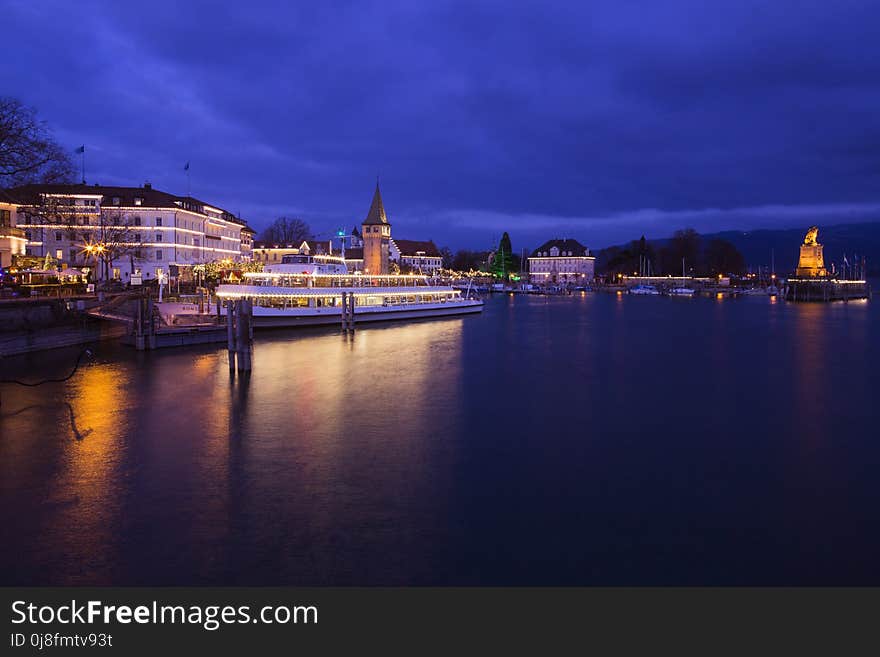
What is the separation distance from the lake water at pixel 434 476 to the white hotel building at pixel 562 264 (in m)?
132

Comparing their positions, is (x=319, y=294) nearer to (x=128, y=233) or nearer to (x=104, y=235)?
(x=104, y=235)

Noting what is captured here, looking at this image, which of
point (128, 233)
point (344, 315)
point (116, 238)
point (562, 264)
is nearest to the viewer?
point (344, 315)

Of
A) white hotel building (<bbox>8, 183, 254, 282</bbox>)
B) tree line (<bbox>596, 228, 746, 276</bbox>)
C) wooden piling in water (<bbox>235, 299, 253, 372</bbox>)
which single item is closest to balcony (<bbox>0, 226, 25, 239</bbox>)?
white hotel building (<bbox>8, 183, 254, 282</bbox>)

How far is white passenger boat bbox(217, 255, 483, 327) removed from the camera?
42.8m

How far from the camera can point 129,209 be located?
217ft

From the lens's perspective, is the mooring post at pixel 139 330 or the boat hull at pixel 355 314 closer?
the mooring post at pixel 139 330

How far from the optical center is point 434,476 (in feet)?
45.0

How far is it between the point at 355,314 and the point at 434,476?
36302 mm

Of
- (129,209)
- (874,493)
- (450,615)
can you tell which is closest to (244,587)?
(450,615)

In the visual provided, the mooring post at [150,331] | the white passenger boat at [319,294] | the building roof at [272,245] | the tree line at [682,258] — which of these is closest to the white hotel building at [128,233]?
the white passenger boat at [319,294]

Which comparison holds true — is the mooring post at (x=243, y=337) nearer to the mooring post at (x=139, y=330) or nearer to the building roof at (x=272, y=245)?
the mooring post at (x=139, y=330)

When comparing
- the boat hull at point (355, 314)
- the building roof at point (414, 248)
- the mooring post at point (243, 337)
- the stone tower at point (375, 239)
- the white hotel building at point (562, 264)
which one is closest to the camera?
the mooring post at point (243, 337)

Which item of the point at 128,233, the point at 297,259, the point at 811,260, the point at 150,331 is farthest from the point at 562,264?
the point at 150,331

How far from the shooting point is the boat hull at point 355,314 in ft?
139
